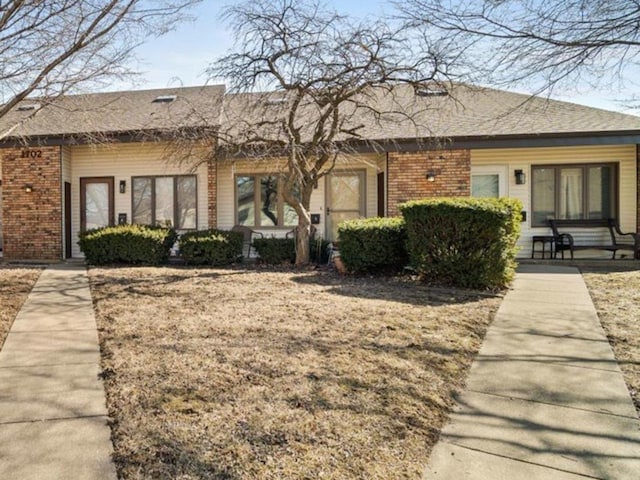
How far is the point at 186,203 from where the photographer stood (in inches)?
495

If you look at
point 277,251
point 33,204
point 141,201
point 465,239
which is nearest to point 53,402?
point 465,239

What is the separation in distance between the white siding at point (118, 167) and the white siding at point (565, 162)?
7.61 meters

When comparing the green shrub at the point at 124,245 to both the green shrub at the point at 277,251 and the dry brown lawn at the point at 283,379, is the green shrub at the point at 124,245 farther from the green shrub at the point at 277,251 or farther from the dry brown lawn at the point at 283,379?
the dry brown lawn at the point at 283,379

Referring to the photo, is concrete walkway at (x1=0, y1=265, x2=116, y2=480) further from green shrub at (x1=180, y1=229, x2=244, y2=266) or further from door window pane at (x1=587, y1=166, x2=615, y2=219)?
door window pane at (x1=587, y1=166, x2=615, y2=219)

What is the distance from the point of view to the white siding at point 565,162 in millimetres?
11094

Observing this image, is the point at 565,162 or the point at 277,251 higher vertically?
the point at 565,162

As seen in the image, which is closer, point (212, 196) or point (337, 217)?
point (212, 196)

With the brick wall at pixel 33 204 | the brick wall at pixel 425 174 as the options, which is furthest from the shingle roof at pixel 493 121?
the brick wall at pixel 33 204

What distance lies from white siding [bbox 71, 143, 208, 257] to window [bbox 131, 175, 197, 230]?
17cm

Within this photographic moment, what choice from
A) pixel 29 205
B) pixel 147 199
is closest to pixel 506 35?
pixel 147 199

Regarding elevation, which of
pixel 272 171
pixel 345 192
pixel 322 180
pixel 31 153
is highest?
pixel 31 153

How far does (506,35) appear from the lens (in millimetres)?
5590

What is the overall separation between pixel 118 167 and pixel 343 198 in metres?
6.10

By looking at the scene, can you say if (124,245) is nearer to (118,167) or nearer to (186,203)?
(186,203)
